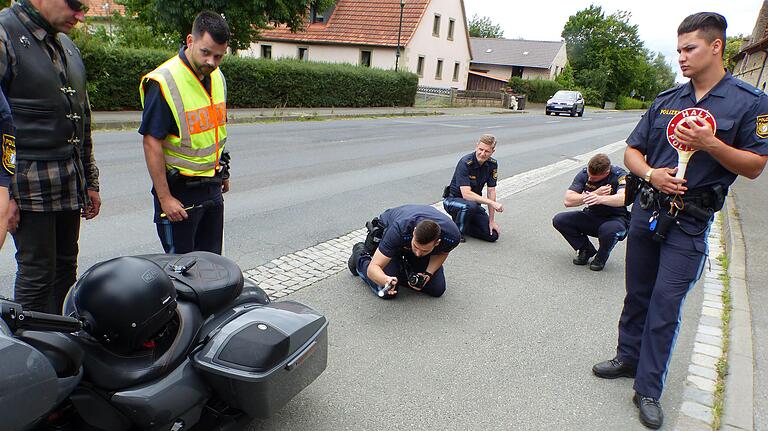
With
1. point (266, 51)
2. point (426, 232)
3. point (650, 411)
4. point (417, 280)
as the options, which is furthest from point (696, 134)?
point (266, 51)

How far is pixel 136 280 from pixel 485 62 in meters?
64.7

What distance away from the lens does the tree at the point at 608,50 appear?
67106mm

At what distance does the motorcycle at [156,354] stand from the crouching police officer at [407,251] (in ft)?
5.83

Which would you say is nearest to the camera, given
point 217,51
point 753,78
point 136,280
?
point 136,280

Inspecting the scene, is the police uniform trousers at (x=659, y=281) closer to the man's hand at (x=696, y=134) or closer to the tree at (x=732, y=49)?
the man's hand at (x=696, y=134)

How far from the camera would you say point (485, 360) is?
11.5ft

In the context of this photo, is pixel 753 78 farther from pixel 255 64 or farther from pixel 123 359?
pixel 123 359

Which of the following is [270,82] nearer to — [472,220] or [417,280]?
[472,220]

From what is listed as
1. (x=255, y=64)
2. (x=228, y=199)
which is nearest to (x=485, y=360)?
(x=228, y=199)

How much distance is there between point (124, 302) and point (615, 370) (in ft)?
9.57

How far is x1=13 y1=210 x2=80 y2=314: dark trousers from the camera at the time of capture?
2.58 meters

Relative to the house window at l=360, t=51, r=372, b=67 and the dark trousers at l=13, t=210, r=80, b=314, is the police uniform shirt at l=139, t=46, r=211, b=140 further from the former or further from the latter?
the house window at l=360, t=51, r=372, b=67

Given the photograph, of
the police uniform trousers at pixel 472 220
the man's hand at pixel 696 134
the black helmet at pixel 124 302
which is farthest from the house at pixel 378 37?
the black helmet at pixel 124 302

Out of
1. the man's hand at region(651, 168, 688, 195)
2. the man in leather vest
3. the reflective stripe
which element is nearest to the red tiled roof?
the reflective stripe
